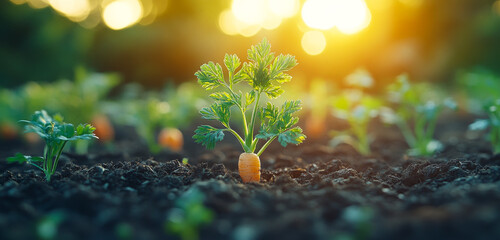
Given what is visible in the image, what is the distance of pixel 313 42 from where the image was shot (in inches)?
596

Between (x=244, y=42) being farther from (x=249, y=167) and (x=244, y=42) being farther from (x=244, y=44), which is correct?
(x=249, y=167)

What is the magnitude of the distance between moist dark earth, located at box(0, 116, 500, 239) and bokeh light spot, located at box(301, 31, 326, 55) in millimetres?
11774

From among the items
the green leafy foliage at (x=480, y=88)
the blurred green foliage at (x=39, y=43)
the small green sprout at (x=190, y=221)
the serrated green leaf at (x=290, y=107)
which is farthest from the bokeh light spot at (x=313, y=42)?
the small green sprout at (x=190, y=221)

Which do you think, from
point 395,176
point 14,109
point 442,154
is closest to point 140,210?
point 395,176

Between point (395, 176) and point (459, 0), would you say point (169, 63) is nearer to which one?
point (459, 0)

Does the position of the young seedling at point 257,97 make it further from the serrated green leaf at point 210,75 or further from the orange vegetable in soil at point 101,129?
the orange vegetable in soil at point 101,129

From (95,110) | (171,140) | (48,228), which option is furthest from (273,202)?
(95,110)

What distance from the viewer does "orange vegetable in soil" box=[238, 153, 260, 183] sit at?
2.85 m

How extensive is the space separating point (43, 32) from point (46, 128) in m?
13.1

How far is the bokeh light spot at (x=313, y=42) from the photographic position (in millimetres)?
14836

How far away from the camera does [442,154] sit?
435 cm

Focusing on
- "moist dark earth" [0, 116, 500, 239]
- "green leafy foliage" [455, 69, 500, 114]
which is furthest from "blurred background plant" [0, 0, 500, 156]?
"moist dark earth" [0, 116, 500, 239]

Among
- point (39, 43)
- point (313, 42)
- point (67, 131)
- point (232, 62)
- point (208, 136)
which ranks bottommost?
point (67, 131)

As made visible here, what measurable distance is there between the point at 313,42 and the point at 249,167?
12.9 metres
